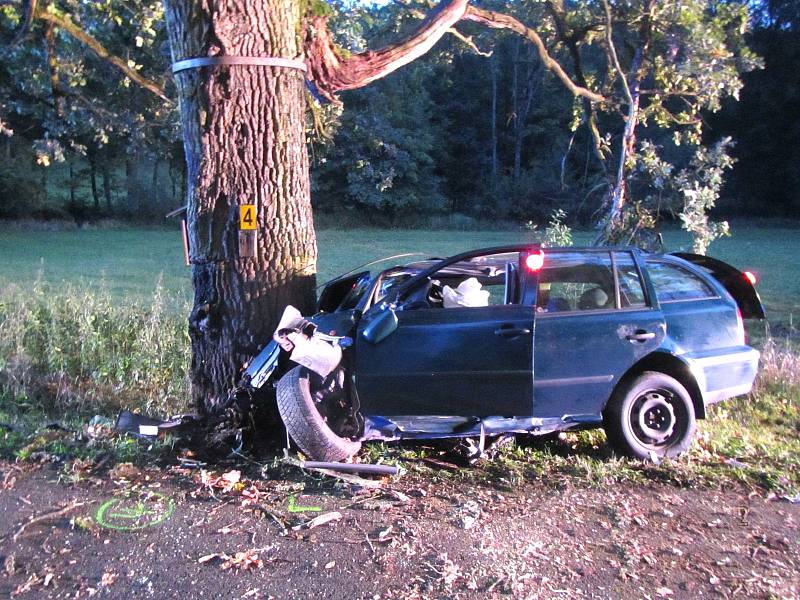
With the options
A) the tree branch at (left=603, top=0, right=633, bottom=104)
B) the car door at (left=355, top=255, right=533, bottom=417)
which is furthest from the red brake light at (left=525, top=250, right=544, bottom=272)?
the tree branch at (left=603, top=0, right=633, bottom=104)

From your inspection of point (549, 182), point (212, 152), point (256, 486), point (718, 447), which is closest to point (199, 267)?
point (212, 152)

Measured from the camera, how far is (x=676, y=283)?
6414mm

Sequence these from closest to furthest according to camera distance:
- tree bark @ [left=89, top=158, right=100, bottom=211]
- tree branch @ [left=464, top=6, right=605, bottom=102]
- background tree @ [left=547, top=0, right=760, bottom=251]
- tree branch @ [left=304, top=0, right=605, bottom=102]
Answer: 1. tree branch @ [left=304, top=0, right=605, bottom=102]
2. tree branch @ [left=464, top=6, right=605, bottom=102]
3. background tree @ [left=547, top=0, right=760, bottom=251]
4. tree bark @ [left=89, top=158, right=100, bottom=211]

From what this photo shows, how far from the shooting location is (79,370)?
9078 millimetres

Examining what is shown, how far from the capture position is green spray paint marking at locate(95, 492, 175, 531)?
4426 mm

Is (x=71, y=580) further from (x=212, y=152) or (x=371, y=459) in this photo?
(x=212, y=152)

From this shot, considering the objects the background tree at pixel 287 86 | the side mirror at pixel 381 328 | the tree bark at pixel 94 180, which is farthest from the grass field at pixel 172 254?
the side mirror at pixel 381 328

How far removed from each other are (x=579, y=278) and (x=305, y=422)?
8.47 ft

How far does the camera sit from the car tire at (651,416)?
578cm

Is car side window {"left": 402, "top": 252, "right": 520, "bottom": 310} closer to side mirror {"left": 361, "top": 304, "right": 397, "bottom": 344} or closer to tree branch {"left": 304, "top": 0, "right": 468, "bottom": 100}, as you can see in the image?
side mirror {"left": 361, "top": 304, "right": 397, "bottom": 344}

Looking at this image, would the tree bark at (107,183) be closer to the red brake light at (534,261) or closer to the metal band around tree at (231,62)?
the metal band around tree at (231,62)

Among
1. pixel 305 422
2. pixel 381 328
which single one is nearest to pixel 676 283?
pixel 381 328

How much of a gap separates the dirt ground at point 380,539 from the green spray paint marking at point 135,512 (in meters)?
0.01

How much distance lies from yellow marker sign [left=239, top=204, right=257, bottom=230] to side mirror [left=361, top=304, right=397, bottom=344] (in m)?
1.29
